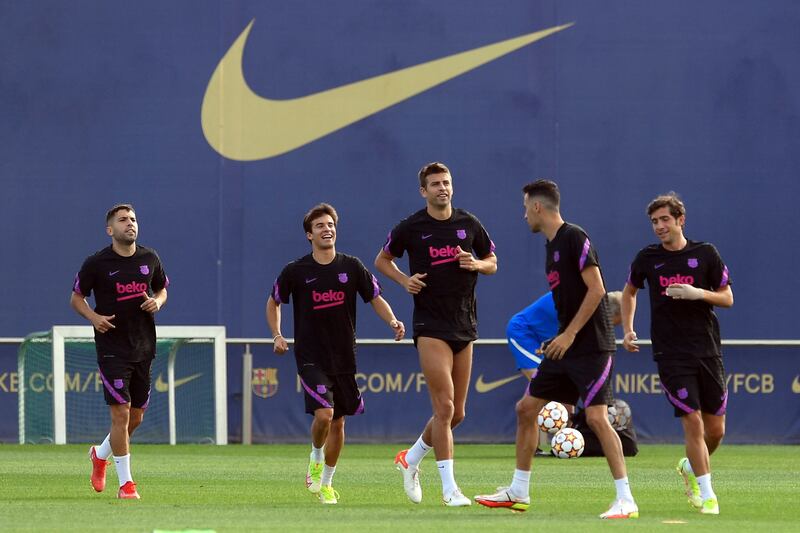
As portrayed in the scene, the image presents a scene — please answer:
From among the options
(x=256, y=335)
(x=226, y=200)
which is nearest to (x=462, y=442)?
(x=256, y=335)

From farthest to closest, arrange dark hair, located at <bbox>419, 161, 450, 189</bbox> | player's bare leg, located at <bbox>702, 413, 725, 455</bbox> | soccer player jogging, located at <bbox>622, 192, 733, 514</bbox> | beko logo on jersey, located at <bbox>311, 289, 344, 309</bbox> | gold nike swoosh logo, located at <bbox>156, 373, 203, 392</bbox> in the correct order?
1. gold nike swoosh logo, located at <bbox>156, 373, 203, 392</bbox>
2. beko logo on jersey, located at <bbox>311, 289, 344, 309</bbox>
3. dark hair, located at <bbox>419, 161, 450, 189</bbox>
4. player's bare leg, located at <bbox>702, 413, 725, 455</bbox>
5. soccer player jogging, located at <bbox>622, 192, 733, 514</bbox>

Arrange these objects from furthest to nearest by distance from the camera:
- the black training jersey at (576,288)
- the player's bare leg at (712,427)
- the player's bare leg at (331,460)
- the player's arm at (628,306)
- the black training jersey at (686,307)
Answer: the player's bare leg at (331,460), the player's arm at (628,306), the player's bare leg at (712,427), the black training jersey at (686,307), the black training jersey at (576,288)

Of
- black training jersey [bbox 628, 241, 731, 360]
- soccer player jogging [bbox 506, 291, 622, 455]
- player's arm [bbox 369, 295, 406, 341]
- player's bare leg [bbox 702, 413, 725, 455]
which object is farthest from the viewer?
soccer player jogging [bbox 506, 291, 622, 455]

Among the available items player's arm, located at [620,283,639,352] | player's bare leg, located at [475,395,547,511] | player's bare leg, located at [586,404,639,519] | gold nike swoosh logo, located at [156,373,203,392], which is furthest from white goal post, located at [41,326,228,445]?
player's bare leg, located at [586,404,639,519]

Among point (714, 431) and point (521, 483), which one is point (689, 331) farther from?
point (521, 483)

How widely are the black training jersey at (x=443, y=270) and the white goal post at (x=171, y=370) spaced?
340 inches

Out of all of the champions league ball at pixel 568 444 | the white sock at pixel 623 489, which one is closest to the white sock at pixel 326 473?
the white sock at pixel 623 489

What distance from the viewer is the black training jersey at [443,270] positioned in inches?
386

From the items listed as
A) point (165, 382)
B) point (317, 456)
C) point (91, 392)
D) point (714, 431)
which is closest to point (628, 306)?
point (714, 431)

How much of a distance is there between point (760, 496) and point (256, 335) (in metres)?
8.86

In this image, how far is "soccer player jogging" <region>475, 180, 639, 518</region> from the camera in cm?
879

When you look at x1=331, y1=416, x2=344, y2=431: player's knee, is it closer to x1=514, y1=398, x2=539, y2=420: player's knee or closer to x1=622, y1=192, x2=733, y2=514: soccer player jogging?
x1=514, y1=398, x2=539, y2=420: player's knee

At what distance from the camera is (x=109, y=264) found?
10953mm

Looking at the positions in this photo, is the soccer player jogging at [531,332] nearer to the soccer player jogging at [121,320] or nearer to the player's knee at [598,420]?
the soccer player jogging at [121,320]
